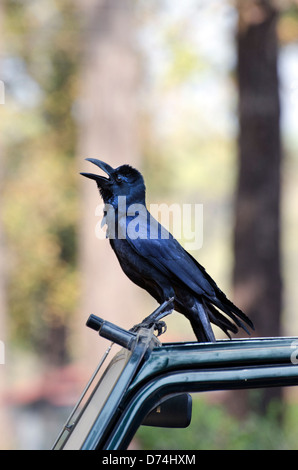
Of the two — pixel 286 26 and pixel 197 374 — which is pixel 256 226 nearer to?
pixel 286 26

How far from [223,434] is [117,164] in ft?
10.6

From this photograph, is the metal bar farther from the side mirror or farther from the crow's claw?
the crow's claw

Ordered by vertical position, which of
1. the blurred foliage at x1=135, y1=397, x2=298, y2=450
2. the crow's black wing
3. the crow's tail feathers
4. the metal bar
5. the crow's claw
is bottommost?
the blurred foliage at x1=135, y1=397, x2=298, y2=450

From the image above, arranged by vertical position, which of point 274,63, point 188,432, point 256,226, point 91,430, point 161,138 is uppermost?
point 161,138

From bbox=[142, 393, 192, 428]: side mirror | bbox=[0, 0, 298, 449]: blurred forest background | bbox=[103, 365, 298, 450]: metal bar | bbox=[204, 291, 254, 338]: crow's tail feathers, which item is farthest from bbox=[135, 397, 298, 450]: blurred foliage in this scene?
bbox=[103, 365, 298, 450]: metal bar

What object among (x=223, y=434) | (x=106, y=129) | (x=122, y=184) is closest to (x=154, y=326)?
(x=122, y=184)

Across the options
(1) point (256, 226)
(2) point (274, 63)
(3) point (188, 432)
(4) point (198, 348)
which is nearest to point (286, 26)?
(2) point (274, 63)

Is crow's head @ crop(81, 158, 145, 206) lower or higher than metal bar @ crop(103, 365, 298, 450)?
higher

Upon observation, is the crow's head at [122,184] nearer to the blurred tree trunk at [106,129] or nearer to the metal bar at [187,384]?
the metal bar at [187,384]

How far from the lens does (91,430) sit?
1.83m

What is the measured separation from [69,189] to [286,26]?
28.1 feet

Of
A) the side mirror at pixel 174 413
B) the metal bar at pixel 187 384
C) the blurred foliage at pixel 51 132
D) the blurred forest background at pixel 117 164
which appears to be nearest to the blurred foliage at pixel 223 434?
the blurred forest background at pixel 117 164

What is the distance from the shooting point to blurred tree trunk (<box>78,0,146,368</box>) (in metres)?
7.82

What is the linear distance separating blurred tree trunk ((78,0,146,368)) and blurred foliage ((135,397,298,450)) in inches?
50.3
